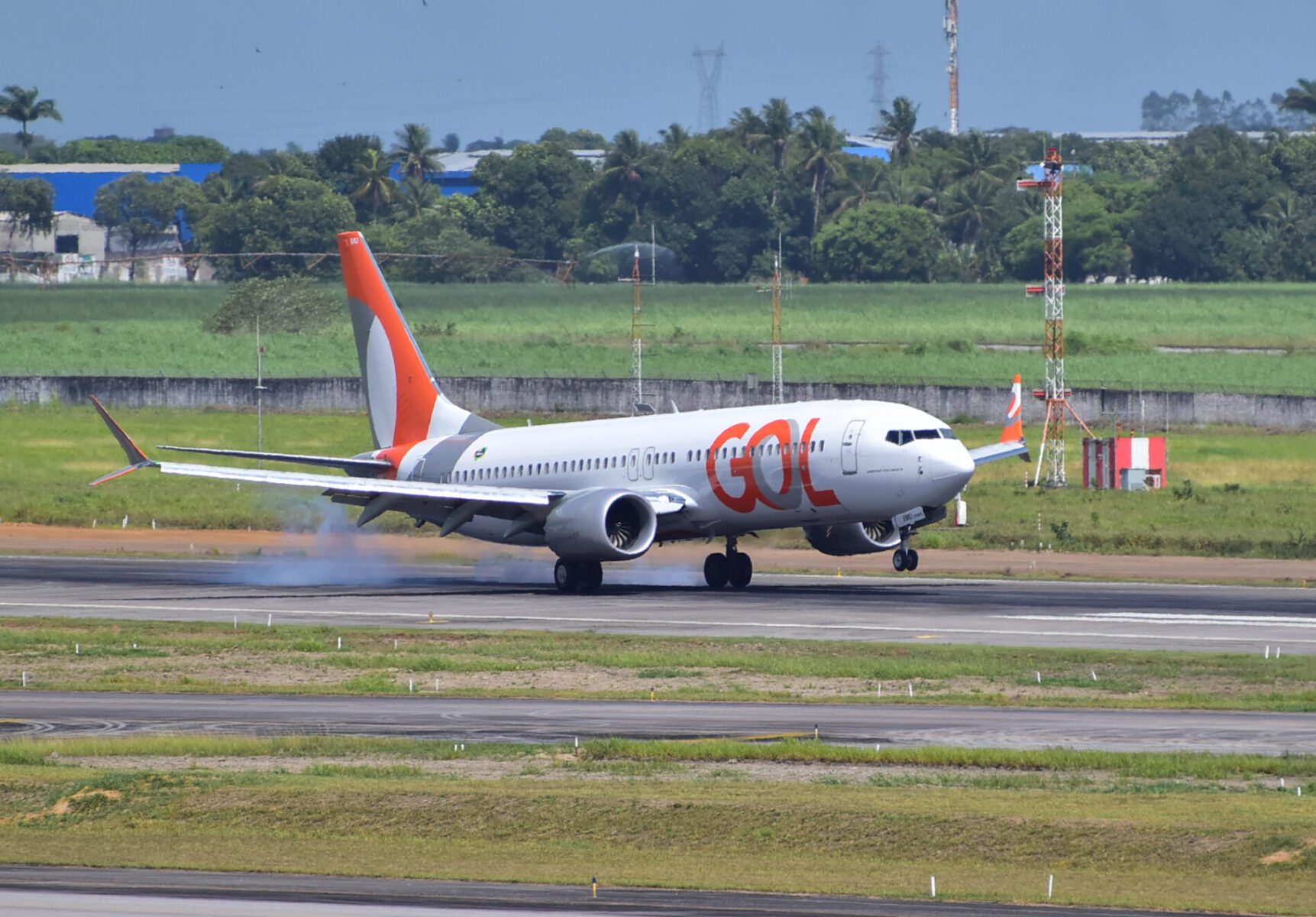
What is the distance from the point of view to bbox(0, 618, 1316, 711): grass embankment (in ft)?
124

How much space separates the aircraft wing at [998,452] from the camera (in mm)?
57594

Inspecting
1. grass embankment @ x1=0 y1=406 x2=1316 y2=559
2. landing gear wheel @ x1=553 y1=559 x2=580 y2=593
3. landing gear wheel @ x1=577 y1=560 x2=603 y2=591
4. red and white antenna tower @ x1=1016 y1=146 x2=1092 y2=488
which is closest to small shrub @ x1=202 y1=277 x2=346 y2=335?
grass embankment @ x1=0 y1=406 x2=1316 y2=559

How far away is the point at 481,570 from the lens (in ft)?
221

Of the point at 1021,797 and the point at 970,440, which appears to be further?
the point at 970,440

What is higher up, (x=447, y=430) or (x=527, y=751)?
(x=447, y=430)

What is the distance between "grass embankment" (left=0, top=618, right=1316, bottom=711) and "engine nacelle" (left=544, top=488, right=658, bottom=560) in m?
8.04

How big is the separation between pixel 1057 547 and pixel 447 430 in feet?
70.3

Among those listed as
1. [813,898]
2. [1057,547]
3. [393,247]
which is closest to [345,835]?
[813,898]

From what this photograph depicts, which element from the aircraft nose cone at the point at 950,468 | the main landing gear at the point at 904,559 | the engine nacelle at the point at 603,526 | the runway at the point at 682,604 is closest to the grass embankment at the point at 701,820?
the runway at the point at 682,604

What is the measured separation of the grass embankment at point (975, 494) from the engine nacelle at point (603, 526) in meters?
15.6

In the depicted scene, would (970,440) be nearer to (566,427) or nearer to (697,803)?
(566,427)

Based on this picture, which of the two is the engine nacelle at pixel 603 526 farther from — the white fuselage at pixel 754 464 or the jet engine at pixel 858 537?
the jet engine at pixel 858 537

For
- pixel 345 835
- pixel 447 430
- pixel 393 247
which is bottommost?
pixel 345 835

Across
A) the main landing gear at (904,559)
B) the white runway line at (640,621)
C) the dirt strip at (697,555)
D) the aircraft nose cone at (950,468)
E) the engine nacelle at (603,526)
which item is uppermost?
the aircraft nose cone at (950,468)
